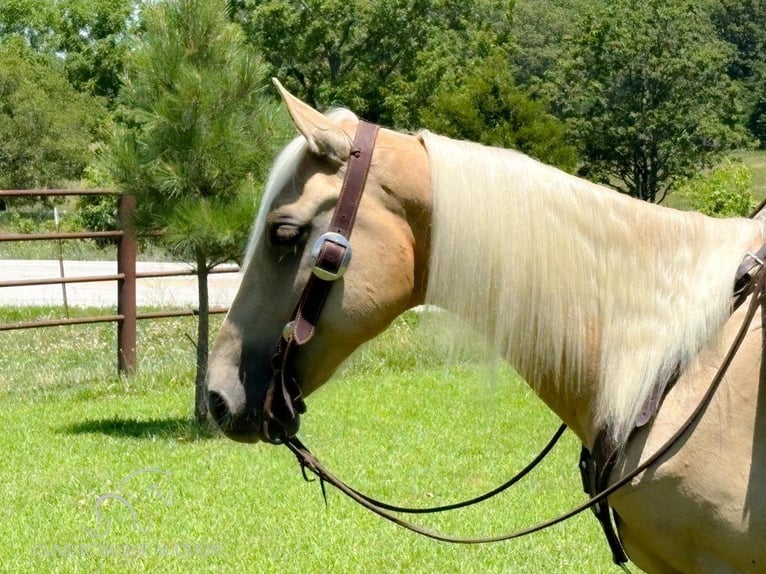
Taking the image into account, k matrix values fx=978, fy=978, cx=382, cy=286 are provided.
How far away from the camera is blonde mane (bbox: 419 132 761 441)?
2273 millimetres

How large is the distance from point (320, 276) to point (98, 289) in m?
14.1

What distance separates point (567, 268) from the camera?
228 cm

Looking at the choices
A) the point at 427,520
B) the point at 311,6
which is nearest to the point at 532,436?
the point at 427,520

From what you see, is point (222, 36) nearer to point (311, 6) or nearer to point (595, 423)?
point (595, 423)

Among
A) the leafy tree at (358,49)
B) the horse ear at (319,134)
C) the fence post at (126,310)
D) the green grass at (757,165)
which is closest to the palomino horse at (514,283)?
the horse ear at (319,134)

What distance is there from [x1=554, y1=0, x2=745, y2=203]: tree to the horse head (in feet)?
106

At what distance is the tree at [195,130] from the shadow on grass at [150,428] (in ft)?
4.39

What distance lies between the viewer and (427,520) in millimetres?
5254

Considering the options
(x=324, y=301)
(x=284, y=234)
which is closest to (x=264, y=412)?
(x=324, y=301)

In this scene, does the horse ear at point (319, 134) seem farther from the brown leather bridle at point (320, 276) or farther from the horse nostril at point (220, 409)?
the horse nostril at point (220, 409)

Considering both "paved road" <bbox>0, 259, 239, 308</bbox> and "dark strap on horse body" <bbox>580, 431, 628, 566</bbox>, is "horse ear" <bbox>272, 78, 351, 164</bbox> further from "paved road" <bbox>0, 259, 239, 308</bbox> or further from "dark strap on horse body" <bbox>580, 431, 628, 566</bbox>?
"paved road" <bbox>0, 259, 239, 308</bbox>

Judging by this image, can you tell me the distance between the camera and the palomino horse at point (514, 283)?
7.30 ft

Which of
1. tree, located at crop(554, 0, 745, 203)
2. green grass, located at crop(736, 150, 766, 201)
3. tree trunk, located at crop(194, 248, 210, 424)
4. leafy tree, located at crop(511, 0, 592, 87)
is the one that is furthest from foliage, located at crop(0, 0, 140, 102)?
tree trunk, located at crop(194, 248, 210, 424)

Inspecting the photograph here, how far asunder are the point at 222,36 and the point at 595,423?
17.8 feet
